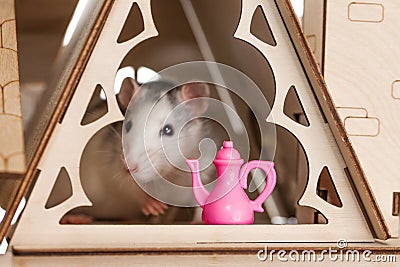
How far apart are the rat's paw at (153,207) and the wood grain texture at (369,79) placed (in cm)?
41

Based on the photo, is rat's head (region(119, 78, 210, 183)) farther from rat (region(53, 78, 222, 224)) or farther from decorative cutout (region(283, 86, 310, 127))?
decorative cutout (region(283, 86, 310, 127))

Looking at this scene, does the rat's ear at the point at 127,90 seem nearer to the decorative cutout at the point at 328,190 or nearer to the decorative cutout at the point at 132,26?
the decorative cutout at the point at 132,26

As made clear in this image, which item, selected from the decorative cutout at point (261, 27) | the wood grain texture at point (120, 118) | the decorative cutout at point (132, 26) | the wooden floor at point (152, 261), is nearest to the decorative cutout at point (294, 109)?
the decorative cutout at point (261, 27)

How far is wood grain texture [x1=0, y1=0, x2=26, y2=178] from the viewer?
745 mm

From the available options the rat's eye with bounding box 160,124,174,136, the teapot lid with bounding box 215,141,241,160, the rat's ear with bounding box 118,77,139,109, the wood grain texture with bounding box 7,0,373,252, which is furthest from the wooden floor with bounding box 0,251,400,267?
the rat's ear with bounding box 118,77,139,109

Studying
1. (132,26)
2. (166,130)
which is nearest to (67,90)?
(166,130)

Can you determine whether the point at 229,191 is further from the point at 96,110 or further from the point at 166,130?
the point at 96,110

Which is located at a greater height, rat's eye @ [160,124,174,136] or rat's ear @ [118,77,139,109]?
rat's ear @ [118,77,139,109]

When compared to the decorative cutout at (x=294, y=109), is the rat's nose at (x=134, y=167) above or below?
below

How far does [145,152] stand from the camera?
1.04 meters

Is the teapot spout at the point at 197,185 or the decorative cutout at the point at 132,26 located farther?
the decorative cutout at the point at 132,26

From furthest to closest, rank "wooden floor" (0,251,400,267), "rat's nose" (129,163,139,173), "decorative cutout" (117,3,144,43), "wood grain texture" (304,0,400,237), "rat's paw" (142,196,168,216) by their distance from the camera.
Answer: "decorative cutout" (117,3,144,43), "rat's paw" (142,196,168,216), "rat's nose" (129,163,139,173), "wood grain texture" (304,0,400,237), "wooden floor" (0,251,400,267)

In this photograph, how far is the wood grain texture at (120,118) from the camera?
77 centimetres

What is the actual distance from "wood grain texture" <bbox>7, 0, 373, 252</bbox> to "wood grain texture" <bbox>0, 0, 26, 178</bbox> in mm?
28
